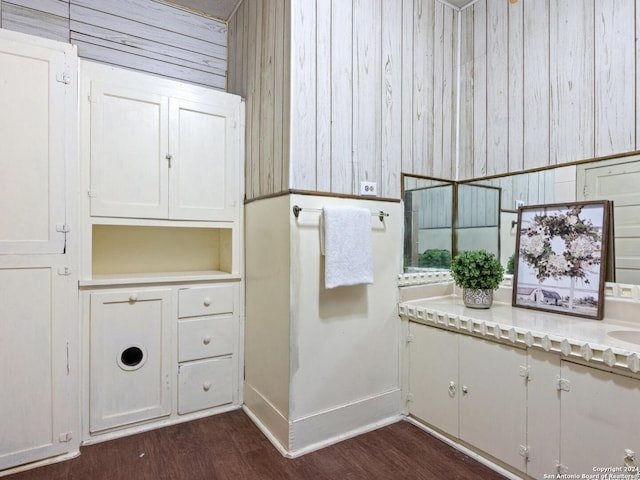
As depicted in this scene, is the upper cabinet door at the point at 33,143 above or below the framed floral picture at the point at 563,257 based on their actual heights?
above

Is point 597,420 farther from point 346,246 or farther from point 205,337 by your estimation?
point 205,337

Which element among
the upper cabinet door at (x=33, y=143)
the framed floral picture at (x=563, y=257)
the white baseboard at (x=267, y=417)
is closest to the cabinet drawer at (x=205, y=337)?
the white baseboard at (x=267, y=417)

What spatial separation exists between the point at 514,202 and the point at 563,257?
0.42m

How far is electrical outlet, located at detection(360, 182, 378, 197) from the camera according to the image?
205cm

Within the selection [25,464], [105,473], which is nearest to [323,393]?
[105,473]

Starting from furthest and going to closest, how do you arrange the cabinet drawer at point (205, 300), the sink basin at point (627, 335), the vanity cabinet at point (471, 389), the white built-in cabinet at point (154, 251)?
the cabinet drawer at point (205, 300) → the white built-in cabinet at point (154, 251) → the vanity cabinet at point (471, 389) → the sink basin at point (627, 335)

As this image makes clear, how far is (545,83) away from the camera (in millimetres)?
2021

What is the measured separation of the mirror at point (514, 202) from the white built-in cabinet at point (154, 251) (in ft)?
3.84

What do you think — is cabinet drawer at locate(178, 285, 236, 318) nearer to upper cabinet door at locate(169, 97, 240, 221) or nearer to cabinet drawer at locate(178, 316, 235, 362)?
cabinet drawer at locate(178, 316, 235, 362)

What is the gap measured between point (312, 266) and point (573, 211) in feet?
4.46

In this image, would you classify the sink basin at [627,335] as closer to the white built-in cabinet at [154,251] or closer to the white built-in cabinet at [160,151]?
the white built-in cabinet at [154,251]

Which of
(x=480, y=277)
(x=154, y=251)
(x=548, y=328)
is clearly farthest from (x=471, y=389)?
(x=154, y=251)

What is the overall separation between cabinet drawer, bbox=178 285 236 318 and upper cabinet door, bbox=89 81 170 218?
19.3 inches

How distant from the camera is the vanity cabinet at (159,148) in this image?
1953 millimetres
